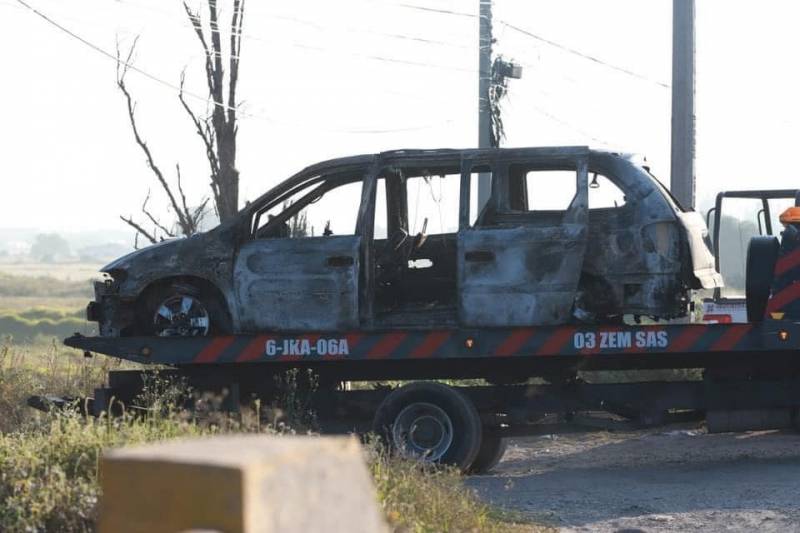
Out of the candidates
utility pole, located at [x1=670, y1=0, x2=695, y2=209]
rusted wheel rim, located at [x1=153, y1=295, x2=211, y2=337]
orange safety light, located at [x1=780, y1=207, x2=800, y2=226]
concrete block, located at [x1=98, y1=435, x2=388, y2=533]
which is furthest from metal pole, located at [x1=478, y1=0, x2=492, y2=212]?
concrete block, located at [x1=98, y1=435, x2=388, y2=533]

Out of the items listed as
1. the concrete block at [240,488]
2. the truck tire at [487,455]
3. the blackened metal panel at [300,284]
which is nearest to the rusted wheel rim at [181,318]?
the blackened metal panel at [300,284]

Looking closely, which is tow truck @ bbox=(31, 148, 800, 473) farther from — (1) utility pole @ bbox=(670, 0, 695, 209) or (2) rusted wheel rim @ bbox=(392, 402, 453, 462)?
(1) utility pole @ bbox=(670, 0, 695, 209)

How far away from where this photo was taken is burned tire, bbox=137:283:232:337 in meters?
10.8

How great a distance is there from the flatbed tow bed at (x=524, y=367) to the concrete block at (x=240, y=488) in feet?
19.9

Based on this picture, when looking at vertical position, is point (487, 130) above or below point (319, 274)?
above

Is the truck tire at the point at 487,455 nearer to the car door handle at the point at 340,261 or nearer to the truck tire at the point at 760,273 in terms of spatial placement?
the car door handle at the point at 340,261

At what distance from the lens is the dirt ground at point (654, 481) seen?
8.63 meters

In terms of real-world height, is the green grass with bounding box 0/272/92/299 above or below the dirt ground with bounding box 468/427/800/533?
above

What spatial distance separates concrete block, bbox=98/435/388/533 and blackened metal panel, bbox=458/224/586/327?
6.09 m

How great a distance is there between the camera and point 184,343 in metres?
10.5

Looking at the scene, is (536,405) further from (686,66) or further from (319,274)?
(686,66)

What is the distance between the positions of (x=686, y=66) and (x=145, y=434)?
10.4 m

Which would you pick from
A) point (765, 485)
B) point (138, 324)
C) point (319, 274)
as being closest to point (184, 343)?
point (138, 324)

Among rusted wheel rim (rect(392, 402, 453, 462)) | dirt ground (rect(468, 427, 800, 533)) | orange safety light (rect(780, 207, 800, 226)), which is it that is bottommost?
dirt ground (rect(468, 427, 800, 533))
